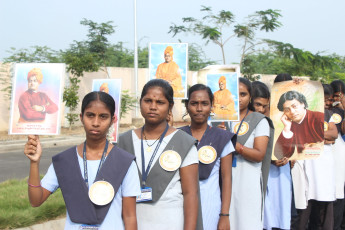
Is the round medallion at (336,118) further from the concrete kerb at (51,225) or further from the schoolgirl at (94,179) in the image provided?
the schoolgirl at (94,179)

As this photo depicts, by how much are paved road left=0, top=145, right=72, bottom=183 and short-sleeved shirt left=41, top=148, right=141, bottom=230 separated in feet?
22.0

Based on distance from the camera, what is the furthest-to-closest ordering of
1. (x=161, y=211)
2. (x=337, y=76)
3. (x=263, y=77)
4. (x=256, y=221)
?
(x=337, y=76) < (x=263, y=77) < (x=256, y=221) < (x=161, y=211)

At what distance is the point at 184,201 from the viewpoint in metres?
2.84

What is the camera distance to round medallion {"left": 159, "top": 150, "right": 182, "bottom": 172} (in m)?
2.81

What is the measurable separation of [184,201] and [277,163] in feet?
6.24

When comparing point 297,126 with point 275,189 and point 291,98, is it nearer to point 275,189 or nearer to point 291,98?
point 291,98

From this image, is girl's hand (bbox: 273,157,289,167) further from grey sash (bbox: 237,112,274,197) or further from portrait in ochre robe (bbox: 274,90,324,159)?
grey sash (bbox: 237,112,274,197)

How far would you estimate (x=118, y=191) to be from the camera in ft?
8.41

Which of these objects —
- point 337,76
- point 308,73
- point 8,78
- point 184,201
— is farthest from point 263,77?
point 184,201

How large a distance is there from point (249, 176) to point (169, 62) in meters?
1.69

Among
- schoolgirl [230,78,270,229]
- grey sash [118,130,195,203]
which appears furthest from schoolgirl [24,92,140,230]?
schoolgirl [230,78,270,229]

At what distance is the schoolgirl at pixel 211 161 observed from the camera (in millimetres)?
3321

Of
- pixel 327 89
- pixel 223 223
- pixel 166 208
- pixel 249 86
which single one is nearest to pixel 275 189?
pixel 249 86

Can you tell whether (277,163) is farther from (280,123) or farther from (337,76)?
(337,76)
